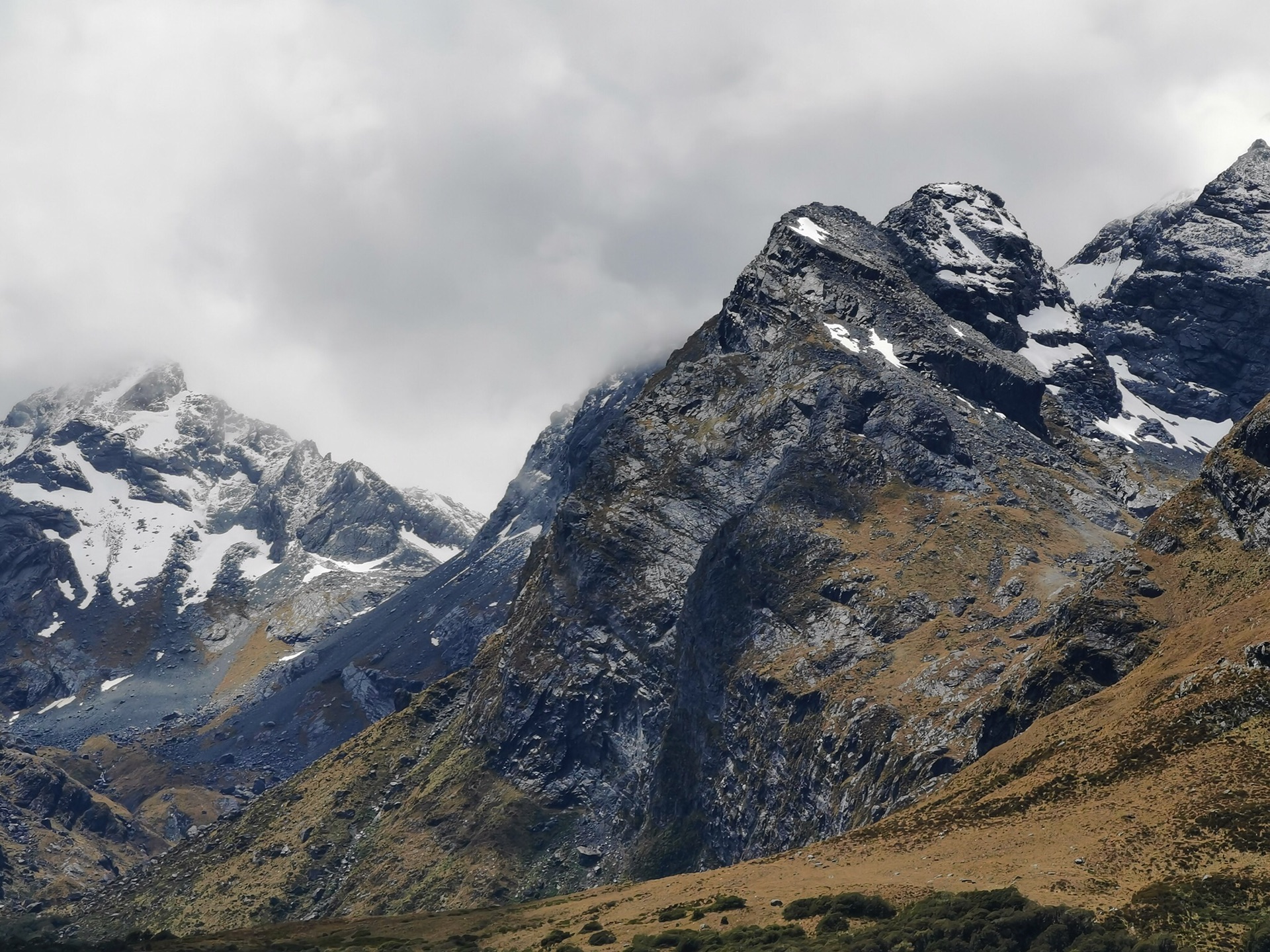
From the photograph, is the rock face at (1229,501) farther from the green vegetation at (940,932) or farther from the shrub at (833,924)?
the shrub at (833,924)

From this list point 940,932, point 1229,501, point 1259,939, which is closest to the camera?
point 1259,939

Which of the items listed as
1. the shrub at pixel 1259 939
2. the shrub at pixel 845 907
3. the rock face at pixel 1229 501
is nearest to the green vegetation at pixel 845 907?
the shrub at pixel 845 907

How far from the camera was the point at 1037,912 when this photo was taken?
246 feet

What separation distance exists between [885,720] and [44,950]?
12238 centimetres

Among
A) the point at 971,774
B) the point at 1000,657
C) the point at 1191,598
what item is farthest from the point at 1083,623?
the point at 1000,657

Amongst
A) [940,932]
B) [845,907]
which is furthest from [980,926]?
[845,907]

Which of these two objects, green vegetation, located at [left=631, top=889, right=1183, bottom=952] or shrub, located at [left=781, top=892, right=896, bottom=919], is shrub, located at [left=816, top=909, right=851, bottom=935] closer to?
green vegetation, located at [left=631, top=889, right=1183, bottom=952]

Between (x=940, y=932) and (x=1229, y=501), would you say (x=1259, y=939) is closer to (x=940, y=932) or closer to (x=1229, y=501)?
(x=940, y=932)

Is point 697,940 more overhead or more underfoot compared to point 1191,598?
more underfoot

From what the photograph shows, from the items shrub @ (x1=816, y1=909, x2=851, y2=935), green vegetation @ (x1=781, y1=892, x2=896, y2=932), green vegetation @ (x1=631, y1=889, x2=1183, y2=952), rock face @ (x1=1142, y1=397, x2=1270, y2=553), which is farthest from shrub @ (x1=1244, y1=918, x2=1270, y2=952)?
rock face @ (x1=1142, y1=397, x2=1270, y2=553)

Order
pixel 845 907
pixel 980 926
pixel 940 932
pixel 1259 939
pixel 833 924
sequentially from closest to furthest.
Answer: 1. pixel 1259 939
2. pixel 980 926
3. pixel 940 932
4. pixel 833 924
5. pixel 845 907

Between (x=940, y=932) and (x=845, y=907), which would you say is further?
(x=845, y=907)

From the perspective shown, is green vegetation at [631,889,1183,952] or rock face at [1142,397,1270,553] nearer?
green vegetation at [631,889,1183,952]

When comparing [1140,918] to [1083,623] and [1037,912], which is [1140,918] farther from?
[1083,623]
